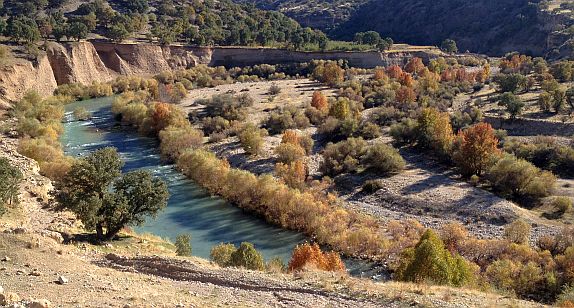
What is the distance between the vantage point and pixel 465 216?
3528cm

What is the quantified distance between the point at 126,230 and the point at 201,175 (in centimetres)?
1357

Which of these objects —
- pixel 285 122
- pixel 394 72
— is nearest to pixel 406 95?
pixel 285 122

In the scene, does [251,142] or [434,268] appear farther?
[251,142]

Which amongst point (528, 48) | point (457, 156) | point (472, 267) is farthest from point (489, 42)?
point (472, 267)

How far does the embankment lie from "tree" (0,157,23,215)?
132 feet

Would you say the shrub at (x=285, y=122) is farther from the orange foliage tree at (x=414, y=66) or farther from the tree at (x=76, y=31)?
the tree at (x=76, y=31)

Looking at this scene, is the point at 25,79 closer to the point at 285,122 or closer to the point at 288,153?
the point at 285,122

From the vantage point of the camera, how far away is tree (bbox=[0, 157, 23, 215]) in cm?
2563

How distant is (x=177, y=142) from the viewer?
49969 mm

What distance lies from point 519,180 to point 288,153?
17.5m

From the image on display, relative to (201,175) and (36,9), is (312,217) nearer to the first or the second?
(201,175)

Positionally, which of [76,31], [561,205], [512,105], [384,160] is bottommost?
[561,205]

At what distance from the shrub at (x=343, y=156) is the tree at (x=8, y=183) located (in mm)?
23033

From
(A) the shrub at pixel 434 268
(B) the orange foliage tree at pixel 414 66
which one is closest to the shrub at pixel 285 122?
(A) the shrub at pixel 434 268
